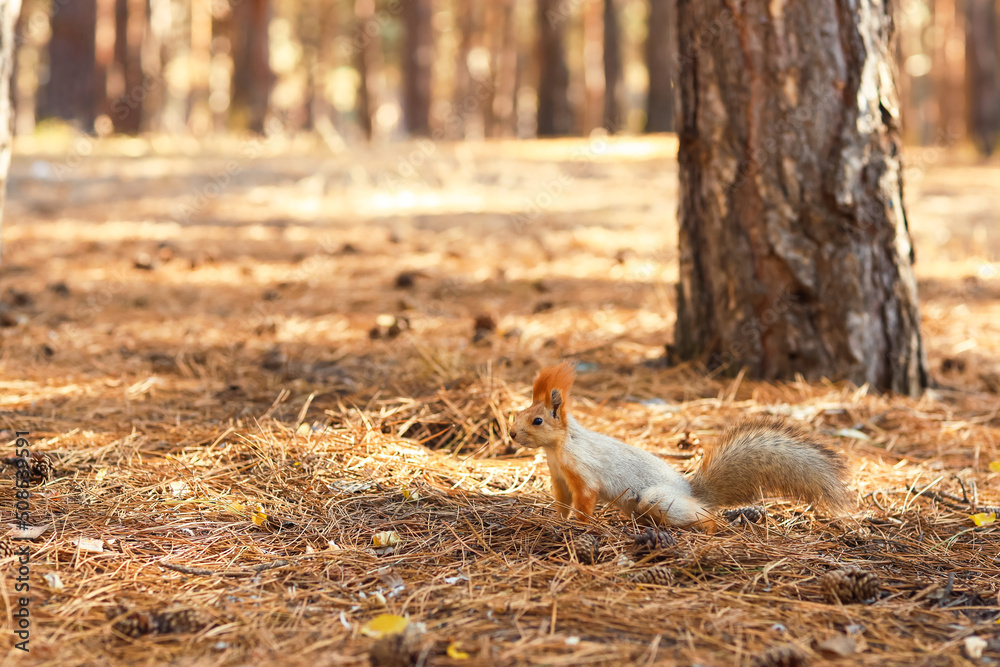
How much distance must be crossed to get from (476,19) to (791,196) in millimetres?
21822

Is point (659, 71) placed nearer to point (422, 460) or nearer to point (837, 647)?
point (422, 460)

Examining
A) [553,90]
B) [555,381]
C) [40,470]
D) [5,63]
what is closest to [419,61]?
[553,90]

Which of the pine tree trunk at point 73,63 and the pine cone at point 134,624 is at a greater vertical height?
the pine tree trunk at point 73,63

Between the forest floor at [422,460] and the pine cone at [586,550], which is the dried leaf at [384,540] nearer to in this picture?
the forest floor at [422,460]

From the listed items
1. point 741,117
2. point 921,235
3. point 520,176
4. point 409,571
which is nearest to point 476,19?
point 520,176

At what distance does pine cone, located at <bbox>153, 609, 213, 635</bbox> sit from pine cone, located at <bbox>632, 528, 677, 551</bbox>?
956mm

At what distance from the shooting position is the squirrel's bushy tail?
2.15m

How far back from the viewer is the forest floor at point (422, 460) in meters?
1.67

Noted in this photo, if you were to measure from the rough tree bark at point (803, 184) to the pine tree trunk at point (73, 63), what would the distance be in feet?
41.3

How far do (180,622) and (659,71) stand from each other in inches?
540

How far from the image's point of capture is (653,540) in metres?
2.00

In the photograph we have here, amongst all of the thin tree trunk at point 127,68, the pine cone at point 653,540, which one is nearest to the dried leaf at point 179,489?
the pine cone at point 653,540

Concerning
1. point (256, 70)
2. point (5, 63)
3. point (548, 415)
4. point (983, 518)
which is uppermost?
point (256, 70)

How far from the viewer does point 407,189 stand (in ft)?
27.4
